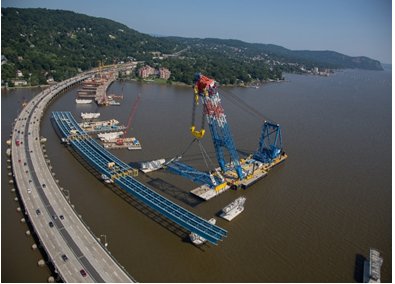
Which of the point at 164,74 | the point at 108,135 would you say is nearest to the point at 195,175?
the point at 108,135

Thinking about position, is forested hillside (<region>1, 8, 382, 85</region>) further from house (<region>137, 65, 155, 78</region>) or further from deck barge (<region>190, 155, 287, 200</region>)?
deck barge (<region>190, 155, 287, 200</region>)

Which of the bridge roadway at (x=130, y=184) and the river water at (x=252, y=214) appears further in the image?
the bridge roadway at (x=130, y=184)

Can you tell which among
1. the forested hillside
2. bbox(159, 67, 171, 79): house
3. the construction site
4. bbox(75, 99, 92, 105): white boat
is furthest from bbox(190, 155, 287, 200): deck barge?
bbox(159, 67, 171, 79): house

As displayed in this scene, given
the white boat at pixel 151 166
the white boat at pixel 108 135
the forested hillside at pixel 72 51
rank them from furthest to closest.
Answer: the forested hillside at pixel 72 51 → the white boat at pixel 108 135 → the white boat at pixel 151 166

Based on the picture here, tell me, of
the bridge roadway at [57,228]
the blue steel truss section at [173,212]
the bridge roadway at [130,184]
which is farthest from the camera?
the bridge roadway at [130,184]

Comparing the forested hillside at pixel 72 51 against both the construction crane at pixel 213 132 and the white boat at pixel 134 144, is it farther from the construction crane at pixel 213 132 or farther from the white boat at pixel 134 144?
the construction crane at pixel 213 132

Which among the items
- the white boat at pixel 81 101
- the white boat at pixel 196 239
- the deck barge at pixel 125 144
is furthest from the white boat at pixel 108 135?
the white boat at pixel 81 101
